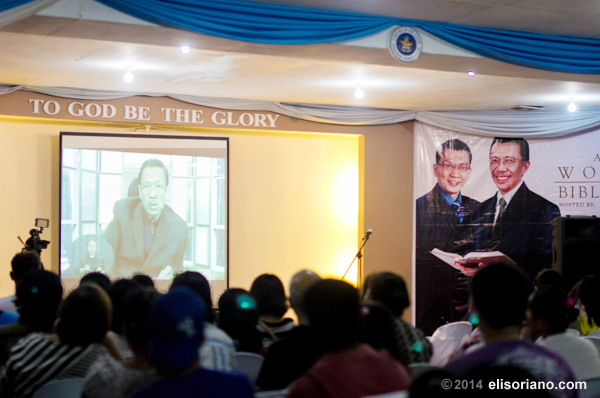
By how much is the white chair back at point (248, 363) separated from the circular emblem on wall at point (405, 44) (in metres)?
3.12

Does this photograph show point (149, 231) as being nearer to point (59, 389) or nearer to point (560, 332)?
point (59, 389)

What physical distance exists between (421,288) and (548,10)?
12.7 feet

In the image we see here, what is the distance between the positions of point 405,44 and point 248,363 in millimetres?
3233

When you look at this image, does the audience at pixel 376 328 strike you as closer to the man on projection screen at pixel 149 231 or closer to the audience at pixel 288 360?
the audience at pixel 288 360

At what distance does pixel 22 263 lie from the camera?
3.89 metres

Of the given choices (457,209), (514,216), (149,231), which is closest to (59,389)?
(149,231)

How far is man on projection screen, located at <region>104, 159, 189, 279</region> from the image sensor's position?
6.98 meters

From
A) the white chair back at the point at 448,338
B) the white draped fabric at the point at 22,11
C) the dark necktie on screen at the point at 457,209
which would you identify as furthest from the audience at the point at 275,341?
the dark necktie on screen at the point at 457,209

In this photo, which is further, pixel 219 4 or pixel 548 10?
pixel 548 10

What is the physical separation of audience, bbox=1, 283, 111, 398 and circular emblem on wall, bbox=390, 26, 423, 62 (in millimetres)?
3502

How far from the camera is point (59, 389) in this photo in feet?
7.25

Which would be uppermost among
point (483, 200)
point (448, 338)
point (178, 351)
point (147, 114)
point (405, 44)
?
point (405, 44)

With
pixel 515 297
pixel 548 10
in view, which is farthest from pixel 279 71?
pixel 515 297

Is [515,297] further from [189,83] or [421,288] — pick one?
[421,288]
